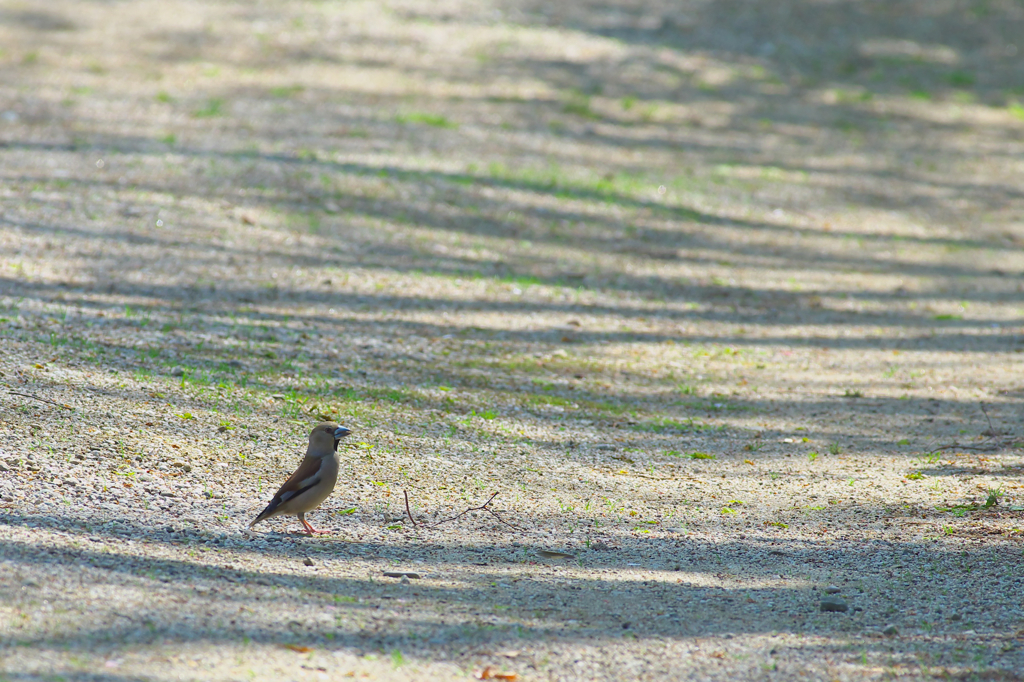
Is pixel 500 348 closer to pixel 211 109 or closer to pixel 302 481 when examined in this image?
pixel 302 481

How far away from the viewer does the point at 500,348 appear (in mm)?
7891

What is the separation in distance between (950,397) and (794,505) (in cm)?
267

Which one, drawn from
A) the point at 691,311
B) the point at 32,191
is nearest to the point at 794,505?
the point at 691,311

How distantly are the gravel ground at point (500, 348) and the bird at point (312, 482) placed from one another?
0.18m

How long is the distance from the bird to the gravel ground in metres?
0.18

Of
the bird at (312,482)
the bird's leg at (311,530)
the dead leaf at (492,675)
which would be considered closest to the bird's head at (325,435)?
the bird at (312,482)

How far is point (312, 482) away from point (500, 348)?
129 inches

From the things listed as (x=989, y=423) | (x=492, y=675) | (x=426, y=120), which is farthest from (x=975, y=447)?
(x=426, y=120)

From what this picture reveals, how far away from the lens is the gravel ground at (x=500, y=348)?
4168mm

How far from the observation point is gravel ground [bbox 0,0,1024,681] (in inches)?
164

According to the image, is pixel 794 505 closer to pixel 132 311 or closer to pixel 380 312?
pixel 380 312

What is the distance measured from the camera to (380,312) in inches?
324

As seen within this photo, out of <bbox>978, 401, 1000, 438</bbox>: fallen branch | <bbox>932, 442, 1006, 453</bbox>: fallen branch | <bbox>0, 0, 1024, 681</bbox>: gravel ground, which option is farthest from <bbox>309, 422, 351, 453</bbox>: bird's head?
<bbox>978, 401, 1000, 438</bbox>: fallen branch

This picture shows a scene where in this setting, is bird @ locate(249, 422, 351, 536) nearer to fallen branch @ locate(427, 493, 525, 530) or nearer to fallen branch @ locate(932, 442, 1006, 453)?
fallen branch @ locate(427, 493, 525, 530)
